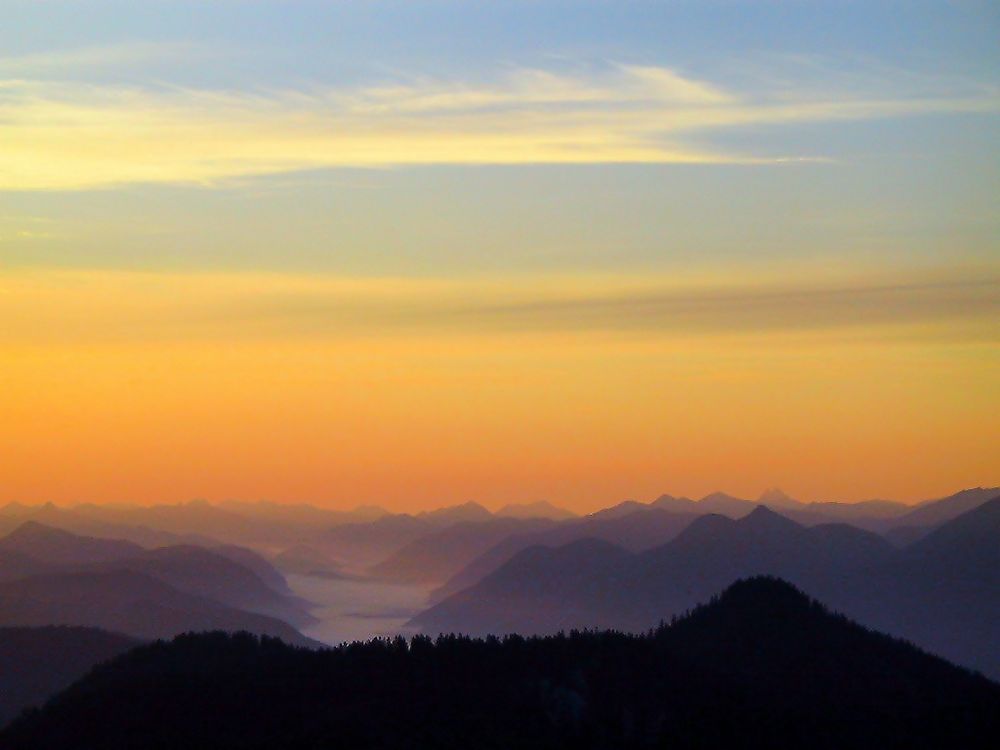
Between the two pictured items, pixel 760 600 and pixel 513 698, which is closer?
pixel 513 698

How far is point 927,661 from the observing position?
146750mm

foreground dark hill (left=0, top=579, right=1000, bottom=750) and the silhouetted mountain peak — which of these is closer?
foreground dark hill (left=0, top=579, right=1000, bottom=750)

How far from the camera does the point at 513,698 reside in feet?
378

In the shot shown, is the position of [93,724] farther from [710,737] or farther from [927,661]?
[927,661]

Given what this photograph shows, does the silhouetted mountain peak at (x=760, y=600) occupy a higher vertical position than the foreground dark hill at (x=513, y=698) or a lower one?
higher

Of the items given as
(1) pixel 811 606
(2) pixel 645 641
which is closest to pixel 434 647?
(2) pixel 645 641

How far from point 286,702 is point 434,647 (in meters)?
14.8

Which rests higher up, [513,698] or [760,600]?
[760,600]

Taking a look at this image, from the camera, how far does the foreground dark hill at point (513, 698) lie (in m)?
112

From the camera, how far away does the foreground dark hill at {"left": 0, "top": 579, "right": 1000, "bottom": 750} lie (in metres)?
112

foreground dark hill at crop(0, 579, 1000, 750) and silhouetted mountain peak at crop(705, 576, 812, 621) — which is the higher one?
silhouetted mountain peak at crop(705, 576, 812, 621)

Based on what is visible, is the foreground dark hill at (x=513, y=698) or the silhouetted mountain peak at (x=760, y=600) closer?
the foreground dark hill at (x=513, y=698)

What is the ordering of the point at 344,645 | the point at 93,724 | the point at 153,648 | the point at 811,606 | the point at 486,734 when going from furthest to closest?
the point at 811,606 → the point at 153,648 → the point at 344,645 → the point at 93,724 → the point at 486,734

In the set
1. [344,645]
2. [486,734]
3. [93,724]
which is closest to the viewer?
[486,734]
